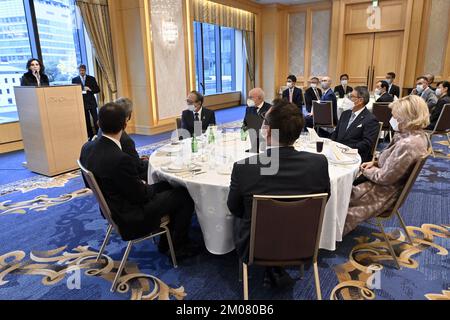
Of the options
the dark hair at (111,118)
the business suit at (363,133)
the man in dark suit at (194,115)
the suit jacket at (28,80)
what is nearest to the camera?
the dark hair at (111,118)

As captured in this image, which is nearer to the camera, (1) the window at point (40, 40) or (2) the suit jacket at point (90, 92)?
(1) the window at point (40, 40)

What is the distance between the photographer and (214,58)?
36.6 ft

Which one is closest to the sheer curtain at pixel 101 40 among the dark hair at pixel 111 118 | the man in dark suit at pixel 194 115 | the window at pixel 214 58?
the window at pixel 214 58

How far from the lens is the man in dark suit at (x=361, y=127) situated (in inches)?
130

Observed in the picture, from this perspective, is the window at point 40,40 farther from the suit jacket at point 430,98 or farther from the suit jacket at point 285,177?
the suit jacket at point 430,98

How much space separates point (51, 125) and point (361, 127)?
3.93m

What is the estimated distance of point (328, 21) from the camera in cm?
1056

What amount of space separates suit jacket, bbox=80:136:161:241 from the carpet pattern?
1.41 feet

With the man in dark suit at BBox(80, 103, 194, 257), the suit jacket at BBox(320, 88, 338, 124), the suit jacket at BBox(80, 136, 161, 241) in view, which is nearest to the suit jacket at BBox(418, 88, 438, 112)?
the suit jacket at BBox(320, 88, 338, 124)

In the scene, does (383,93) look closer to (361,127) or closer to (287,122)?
(361,127)

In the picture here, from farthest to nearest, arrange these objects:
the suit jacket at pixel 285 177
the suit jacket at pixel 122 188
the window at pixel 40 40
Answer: the window at pixel 40 40 → the suit jacket at pixel 122 188 → the suit jacket at pixel 285 177

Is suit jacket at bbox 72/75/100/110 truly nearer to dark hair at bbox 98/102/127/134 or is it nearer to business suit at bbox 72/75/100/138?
business suit at bbox 72/75/100/138

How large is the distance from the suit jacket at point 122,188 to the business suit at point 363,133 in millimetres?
2210

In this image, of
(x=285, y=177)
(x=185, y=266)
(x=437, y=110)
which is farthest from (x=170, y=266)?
→ (x=437, y=110)
